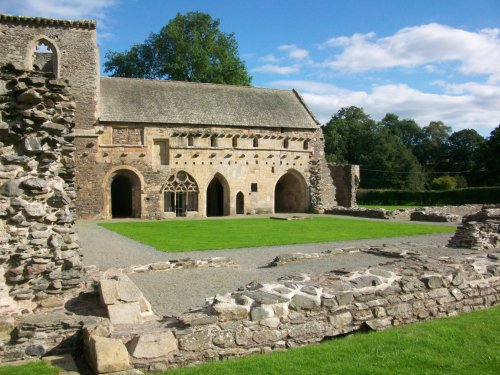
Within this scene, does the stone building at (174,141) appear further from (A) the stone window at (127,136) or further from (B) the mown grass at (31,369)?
(B) the mown grass at (31,369)

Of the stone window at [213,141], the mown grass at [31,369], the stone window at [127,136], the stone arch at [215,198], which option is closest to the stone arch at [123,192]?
the stone window at [127,136]

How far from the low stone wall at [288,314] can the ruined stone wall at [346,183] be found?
3294cm

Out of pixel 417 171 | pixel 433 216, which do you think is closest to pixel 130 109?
pixel 433 216

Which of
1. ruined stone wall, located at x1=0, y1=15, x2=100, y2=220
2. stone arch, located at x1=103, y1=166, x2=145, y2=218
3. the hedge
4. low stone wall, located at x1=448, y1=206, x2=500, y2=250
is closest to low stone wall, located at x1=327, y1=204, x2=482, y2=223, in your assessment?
the hedge

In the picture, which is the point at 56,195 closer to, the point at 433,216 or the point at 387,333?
the point at 387,333

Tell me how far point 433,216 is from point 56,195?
25267mm

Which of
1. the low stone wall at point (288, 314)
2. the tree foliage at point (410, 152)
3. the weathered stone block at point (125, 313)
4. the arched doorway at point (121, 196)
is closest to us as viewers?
the low stone wall at point (288, 314)

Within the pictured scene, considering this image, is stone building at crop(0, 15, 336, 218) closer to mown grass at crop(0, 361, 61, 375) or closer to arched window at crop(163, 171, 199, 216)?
arched window at crop(163, 171, 199, 216)

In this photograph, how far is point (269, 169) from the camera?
120 ft

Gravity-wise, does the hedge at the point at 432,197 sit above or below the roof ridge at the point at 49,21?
below

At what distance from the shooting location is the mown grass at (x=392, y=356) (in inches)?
206

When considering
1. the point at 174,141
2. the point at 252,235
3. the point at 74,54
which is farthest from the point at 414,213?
the point at 74,54

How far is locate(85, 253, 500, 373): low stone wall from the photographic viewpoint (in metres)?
5.40

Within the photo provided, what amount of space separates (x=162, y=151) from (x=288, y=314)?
2843 centimetres
